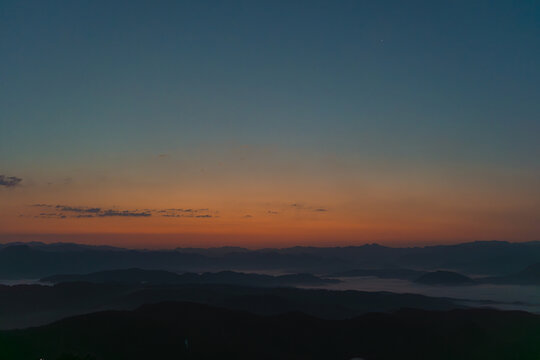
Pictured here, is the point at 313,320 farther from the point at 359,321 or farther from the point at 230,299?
the point at 230,299

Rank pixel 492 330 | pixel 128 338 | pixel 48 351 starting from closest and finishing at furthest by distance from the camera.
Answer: pixel 48 351, pixel 128 338, pixel 492 330

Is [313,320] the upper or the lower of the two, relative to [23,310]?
upper

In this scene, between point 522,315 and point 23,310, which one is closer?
point 522,315

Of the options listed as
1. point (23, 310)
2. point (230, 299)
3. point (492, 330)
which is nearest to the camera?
point (492, 330)

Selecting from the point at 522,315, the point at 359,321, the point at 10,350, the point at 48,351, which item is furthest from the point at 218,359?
the point at 522,315

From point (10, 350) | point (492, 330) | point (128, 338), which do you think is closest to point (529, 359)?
point (492, 330)

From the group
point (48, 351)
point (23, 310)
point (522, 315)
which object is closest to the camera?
point (48, 351)

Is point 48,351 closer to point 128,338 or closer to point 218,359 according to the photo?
point 128,338
